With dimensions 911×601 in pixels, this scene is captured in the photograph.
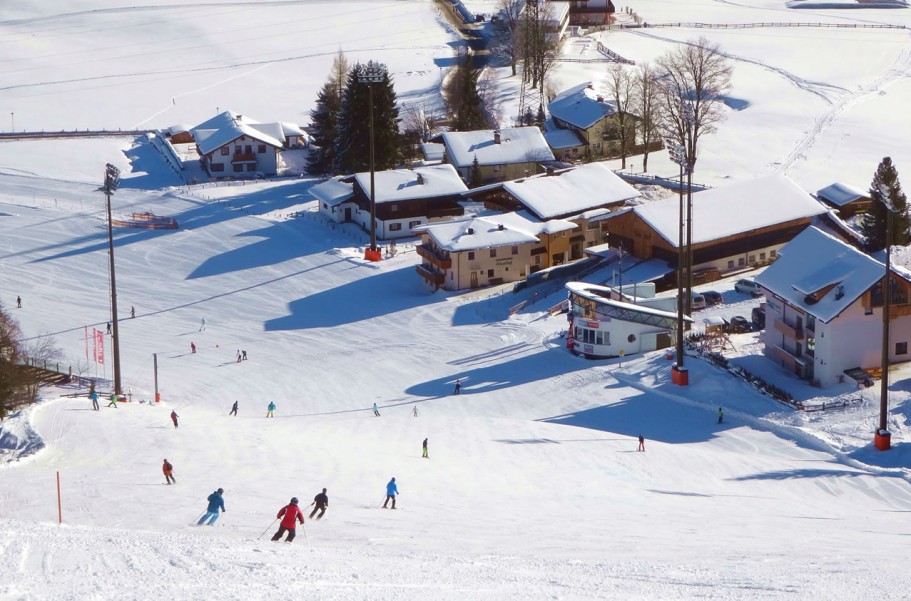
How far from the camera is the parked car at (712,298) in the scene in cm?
6163

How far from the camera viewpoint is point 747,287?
62000mm

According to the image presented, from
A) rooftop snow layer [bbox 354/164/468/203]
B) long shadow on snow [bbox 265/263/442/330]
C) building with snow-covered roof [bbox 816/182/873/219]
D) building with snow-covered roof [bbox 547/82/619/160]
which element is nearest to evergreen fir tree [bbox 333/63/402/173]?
rooftop snow layer [bbox 354/164/468/203]

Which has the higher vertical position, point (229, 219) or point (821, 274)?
point (821, 274)

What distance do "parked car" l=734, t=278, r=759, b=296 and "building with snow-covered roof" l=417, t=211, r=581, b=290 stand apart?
12316mm

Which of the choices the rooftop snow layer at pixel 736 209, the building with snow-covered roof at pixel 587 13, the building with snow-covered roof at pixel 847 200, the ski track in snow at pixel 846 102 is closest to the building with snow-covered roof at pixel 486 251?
Answer: the rooftop snow layer at pixel 736 209

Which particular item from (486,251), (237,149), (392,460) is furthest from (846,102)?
(392,460)

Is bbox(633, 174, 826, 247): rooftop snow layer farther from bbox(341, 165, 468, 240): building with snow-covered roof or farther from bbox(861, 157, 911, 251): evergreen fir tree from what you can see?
bbox(341, 165, 468, 240): building with snow-covered roof

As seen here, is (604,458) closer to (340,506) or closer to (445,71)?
(340,506)

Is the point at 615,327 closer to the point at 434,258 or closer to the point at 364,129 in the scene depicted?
the point at 434,258

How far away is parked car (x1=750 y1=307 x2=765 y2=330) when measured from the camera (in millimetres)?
57741

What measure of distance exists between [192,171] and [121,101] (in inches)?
1033

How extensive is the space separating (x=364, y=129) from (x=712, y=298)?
3396cm

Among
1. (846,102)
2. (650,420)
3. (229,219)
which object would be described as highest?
(846,102)

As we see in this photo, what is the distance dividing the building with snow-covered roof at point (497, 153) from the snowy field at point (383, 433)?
1181 cm
